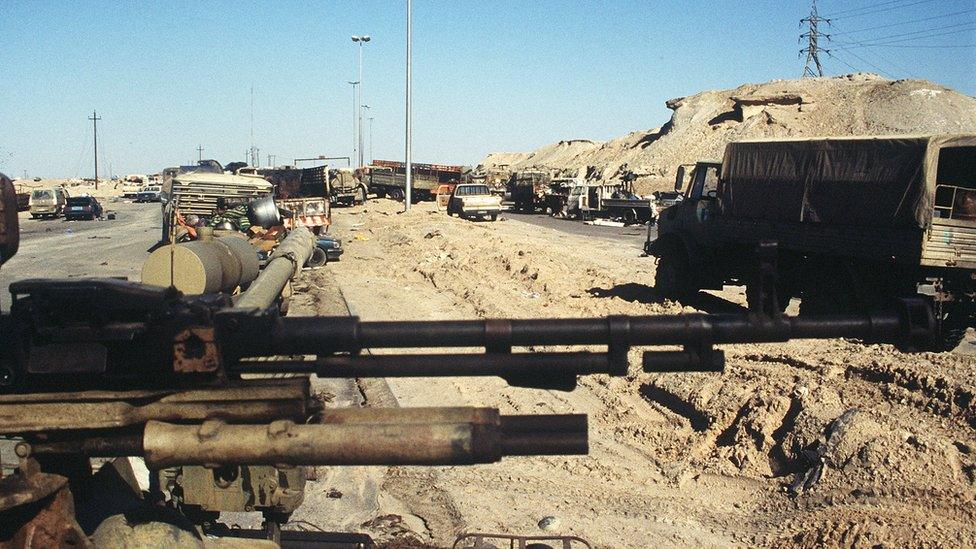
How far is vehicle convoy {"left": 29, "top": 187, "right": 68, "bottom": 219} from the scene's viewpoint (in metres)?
48.0

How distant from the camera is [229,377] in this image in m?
3.25

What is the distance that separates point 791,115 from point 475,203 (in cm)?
3696

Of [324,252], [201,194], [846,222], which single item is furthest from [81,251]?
[846,222]

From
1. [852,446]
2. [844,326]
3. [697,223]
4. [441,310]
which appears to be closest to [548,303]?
[441,310]

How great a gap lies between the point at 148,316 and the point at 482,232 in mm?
26357

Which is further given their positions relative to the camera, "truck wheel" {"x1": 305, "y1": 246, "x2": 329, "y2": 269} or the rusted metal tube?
"truck wheel" {"x1": 305, "y1": 246, "x2": 329, "y2": 269}

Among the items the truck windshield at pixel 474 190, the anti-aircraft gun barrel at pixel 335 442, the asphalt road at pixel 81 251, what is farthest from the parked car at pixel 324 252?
the anti-aircraft gun barrel at pixel 335 442

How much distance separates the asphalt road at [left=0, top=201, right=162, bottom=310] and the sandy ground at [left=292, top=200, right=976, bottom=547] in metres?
9.34

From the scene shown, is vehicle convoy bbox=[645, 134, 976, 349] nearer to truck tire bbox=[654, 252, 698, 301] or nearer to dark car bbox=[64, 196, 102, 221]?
truck tire bbox=[654, 252, 698, 301]

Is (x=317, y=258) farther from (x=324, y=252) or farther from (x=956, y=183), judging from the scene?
(x=956, y=183)

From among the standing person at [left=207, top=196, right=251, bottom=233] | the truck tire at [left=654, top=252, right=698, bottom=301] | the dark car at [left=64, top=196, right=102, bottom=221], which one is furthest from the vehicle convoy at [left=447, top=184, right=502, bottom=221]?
the truck tire at [left=654, top=252, right=698, bottom=301]

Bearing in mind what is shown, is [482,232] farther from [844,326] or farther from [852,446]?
[844,326]

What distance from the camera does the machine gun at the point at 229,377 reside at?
3.04 metres

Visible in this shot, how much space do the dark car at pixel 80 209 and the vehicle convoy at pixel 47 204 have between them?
1484mm
